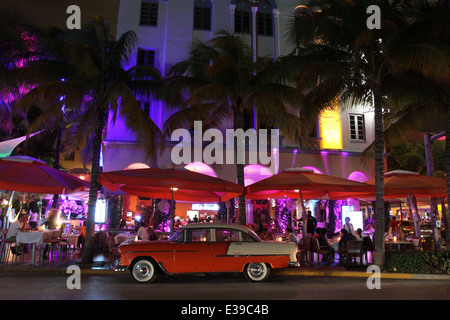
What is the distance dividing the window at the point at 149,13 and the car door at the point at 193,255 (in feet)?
57.2

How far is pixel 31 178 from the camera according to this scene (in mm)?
13445

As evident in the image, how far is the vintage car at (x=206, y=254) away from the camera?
9703mm

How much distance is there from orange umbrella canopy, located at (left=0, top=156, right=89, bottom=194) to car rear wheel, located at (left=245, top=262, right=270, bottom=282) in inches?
311

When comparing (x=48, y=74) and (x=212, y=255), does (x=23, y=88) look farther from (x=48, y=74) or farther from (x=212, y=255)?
(x=212, y=255)

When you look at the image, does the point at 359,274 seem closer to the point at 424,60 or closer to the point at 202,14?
the point at 424,60

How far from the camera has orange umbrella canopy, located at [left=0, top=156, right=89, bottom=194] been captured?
42.8 ft

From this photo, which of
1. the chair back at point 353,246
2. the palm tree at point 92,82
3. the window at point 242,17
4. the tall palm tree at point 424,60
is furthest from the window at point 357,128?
the palm tree at point 92,82

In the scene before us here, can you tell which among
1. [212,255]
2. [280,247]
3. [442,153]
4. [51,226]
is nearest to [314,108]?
[280,247]

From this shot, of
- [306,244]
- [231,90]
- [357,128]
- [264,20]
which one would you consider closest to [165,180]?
[231,90]

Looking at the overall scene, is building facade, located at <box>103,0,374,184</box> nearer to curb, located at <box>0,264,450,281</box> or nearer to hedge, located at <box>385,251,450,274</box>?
curb, located at <box>0,264,450,281</box>

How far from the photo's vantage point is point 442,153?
41562mm

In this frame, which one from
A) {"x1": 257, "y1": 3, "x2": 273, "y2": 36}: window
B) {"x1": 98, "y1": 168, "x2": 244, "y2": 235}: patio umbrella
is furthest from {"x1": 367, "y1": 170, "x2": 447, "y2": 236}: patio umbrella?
{"x1": 257, "y1": 3, "x2": 273, "y2": 36}: window

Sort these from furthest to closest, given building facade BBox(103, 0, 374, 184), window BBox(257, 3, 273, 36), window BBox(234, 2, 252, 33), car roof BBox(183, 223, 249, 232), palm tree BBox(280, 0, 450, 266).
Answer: window BBox(257, 3, 273, 36)
window BBox(234, 2, 252, 33)
building facade BBox(103, 0, 374, 184)
palm tree BBox(280, 0, 450, 266)
car roof BBox(183, 223, 249, 232)
